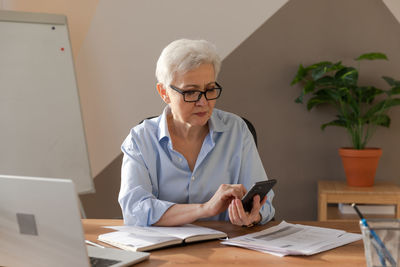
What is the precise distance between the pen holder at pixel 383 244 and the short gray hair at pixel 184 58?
111 centimetres

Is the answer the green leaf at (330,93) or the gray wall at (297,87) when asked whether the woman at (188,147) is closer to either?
the green leaf at (330,93)

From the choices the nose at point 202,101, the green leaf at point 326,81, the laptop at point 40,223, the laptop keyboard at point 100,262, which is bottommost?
the laptop keyboard at point 100,262

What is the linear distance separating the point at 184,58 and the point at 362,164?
1.68 m

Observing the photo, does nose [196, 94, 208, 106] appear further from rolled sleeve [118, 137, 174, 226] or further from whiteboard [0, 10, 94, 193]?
whiteboard [0, 10, 94, 193]

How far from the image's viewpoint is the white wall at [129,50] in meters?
3.55

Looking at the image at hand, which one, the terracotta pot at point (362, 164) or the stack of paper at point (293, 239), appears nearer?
the stack of paper at point (293, 239)

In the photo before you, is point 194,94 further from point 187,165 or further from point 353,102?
point 353,102

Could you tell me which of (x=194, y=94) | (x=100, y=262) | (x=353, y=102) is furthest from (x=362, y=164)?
(x=100, y=262)

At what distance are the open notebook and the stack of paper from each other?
9 centimetres

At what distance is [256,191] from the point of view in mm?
1679

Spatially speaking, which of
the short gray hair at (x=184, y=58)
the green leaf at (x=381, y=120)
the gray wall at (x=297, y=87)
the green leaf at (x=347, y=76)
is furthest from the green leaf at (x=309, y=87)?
the short gray hair at (x=184, y=58)

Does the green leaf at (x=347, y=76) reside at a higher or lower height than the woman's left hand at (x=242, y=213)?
higher

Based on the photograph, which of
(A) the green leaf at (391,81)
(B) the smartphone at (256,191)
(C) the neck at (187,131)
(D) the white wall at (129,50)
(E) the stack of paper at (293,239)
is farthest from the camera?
(D) the white wall at (129,50)

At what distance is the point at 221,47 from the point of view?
3.55m
